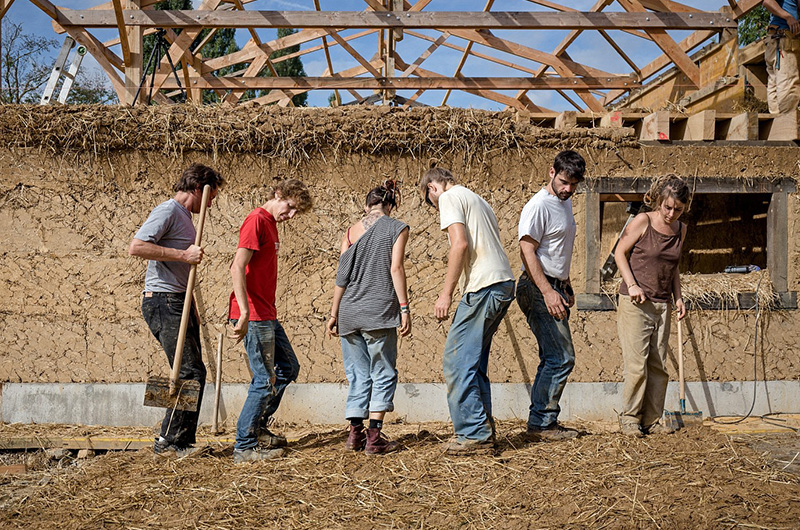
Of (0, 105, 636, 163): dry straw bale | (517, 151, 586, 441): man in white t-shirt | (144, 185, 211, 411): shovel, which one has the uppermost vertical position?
(0, 105, 636, 163): dry straw bale

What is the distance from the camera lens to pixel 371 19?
25.6 ft

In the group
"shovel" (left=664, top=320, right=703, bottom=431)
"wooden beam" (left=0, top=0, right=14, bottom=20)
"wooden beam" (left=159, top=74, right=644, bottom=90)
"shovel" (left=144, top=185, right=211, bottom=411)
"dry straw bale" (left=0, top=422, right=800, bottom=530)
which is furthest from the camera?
"wooden beam" (left=159, top=74, right=644, bottom=90)

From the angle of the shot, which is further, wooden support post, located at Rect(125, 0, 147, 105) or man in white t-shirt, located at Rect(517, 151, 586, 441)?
wooden support post, located at Rect(125, 0, 147, 105)

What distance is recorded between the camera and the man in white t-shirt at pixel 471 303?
173 inches

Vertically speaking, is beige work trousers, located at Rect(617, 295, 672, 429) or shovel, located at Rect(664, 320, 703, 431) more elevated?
beige work trousers, located at Rect(617, 295, 672, 429)

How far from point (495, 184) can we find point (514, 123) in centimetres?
60

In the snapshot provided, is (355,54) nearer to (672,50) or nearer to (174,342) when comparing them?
(672,50)

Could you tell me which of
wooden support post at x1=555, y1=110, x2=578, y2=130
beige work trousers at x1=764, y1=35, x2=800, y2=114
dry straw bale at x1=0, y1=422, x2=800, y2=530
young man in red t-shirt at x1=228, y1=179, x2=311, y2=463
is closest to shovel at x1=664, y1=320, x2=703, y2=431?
dry straw bale at x1=0, y1=422, x2=800, y2=530

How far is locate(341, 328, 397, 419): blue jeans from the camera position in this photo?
4512 millimetres

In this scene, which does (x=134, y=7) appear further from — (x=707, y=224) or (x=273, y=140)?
Answer: (x=707, y=224)

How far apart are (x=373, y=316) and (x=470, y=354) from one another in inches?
27.4

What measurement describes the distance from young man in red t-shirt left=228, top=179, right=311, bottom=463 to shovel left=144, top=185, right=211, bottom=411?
296 millimetres

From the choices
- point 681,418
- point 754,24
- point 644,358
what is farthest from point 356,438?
point 754,24

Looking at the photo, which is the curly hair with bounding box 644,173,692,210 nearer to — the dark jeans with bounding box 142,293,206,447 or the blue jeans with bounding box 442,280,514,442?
the blue jeans with bounding box 442,280,514,442
